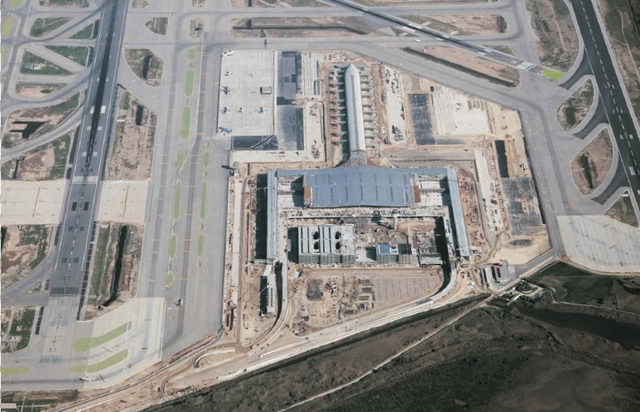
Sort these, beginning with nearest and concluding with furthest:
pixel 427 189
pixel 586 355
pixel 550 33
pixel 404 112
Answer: pixel 586 355, pixel 427 189, pixel 404 112, pixel 550 33

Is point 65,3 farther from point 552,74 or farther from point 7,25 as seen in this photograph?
point 552,74

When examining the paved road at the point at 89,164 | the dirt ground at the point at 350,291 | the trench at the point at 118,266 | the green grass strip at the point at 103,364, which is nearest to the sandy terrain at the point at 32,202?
the paved road at the point at 89,164

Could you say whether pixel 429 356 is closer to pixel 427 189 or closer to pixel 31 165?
pixel 427 189

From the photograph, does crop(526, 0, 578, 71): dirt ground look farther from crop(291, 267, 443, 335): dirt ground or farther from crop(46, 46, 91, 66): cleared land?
crop(46, 46, 91, 66): cleared land

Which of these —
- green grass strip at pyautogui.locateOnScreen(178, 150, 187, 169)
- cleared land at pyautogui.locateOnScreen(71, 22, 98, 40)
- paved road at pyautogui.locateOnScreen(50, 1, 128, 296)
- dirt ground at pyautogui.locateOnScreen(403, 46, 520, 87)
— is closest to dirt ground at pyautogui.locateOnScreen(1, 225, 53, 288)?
paved road at pyautogui.locateOnScreen(50, 1, 128, 296)

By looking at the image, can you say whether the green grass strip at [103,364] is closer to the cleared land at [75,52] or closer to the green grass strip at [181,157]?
the green grass strip at [181,157]

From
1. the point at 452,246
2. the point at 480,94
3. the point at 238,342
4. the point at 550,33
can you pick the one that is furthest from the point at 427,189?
the point at 550,33

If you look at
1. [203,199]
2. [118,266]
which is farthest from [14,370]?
→ [203,199]
